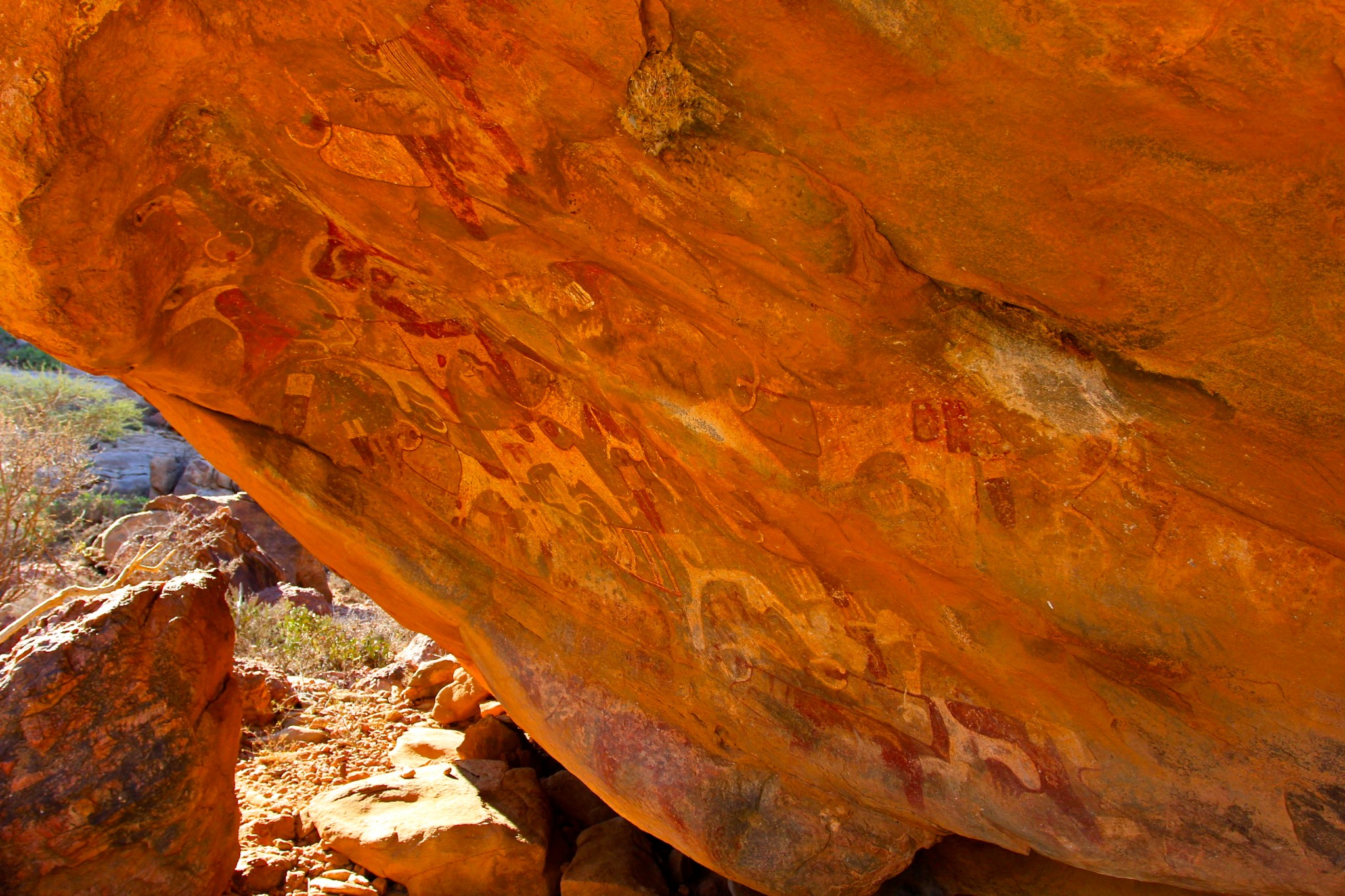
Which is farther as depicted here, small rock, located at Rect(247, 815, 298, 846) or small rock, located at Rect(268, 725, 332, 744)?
small rock, located at Rect(268, 725, 332, 744)

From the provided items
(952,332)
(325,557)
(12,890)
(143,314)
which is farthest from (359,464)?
(952,332)

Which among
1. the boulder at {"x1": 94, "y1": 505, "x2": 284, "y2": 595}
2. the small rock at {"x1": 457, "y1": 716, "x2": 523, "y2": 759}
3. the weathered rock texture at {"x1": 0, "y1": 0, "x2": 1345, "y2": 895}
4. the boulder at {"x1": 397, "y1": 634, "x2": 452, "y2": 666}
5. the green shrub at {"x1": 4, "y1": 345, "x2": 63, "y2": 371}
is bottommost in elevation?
the green shrub at {"x1": 4, "y1": 345, "x2": 63, "y2": 371}

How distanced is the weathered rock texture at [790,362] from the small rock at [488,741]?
3.60ft

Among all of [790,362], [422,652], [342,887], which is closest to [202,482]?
[422,652]

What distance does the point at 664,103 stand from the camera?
2891 millimetres

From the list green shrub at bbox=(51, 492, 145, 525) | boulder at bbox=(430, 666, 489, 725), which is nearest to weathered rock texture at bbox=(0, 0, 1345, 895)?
boulder at bbox=(430, 666, 489, 725)

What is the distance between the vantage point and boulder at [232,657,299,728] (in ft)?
18.6

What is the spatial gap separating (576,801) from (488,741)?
67 cm

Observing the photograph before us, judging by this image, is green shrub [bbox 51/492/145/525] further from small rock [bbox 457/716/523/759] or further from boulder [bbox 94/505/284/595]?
small rock [bbox 457/716/523/759]

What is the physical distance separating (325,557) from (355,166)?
7.24 ft

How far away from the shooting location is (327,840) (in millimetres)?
4504

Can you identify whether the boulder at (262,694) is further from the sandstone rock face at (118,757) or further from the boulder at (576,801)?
the boulder at (576,801)

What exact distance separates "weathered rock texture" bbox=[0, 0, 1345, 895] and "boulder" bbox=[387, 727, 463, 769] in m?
1.22

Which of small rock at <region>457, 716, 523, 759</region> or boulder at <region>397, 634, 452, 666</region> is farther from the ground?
small rock at <region>457, 716, 523, 759</region>
